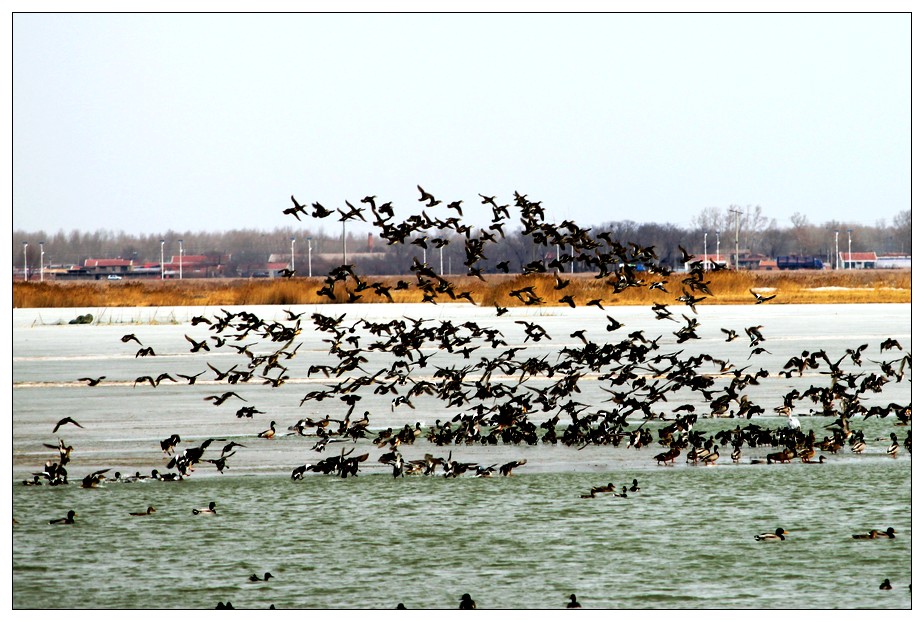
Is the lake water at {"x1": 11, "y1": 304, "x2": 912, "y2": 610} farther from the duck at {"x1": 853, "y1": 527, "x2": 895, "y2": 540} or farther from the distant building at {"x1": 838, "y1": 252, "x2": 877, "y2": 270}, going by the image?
the distant building at {"x1": 838, "y1": 252, "x2": 877, "y2": 270}

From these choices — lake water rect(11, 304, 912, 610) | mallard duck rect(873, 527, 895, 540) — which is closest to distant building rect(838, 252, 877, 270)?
lake water rect(11, 304, 912, 610)

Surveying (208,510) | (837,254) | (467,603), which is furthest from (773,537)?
(837,254)

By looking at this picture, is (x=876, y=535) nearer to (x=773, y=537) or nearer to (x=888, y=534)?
(x=888, y=534)

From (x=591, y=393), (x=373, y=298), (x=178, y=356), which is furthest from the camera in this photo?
(x=373, y=298)

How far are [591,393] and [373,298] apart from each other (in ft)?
128

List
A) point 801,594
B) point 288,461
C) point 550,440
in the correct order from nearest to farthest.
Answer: point 801,594 → point 288,461 → point 550,440

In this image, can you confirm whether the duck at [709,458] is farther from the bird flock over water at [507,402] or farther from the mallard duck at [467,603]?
the mallard duck at [467,603]

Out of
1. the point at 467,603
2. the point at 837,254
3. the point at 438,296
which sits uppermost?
the point at 837,254

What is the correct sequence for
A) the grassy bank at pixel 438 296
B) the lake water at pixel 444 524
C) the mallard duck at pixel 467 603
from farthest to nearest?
the grassy bank at pixel 438 296
the lake water at pixel 444 524
the mallard duck at pixel 467 603

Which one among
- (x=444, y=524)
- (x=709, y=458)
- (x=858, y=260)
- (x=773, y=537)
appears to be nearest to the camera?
(x=773, y=537)

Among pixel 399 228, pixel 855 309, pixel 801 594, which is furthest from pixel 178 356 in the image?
pixel 855 309

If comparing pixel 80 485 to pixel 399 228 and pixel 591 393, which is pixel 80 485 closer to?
pixel 399 228

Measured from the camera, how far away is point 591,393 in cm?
1438

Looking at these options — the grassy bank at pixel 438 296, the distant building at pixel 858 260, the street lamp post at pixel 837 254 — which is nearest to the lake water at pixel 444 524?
the grassy bank at pixel 438 296
